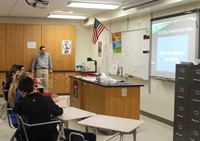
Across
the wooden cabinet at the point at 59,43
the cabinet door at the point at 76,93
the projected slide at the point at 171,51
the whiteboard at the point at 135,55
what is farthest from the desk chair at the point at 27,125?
the wooden cabinet at the point at 59,43

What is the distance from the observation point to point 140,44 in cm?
777

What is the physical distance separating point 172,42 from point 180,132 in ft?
7.29

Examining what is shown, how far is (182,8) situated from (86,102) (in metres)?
2.89

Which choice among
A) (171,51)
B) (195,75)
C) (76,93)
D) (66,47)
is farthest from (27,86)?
(66,47)

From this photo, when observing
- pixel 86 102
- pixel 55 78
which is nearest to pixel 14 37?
pixel 55 78

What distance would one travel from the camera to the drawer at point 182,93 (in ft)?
15.7

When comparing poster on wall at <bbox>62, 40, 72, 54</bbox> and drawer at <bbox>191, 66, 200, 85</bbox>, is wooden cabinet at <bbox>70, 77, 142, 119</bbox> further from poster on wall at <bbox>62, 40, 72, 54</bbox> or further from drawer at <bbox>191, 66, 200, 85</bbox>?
poster on wall at <bbox>62, 40, 72, 54</bbox>

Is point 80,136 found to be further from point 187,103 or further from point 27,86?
point 187,103

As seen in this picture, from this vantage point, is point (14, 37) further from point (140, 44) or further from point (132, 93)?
point (132, 93)

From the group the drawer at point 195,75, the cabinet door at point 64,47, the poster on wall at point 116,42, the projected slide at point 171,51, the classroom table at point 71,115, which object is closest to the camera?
the classroom table at point 71,115

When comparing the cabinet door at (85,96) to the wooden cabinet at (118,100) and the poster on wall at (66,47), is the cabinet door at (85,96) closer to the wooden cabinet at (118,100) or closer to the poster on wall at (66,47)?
the wooden cabinet at (118,100)

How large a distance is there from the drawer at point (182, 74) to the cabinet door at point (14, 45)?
6.87 metres

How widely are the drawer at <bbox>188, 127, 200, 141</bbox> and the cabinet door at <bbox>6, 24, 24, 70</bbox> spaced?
724 cm

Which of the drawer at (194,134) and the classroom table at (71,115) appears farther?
the drawer at (194,134)
